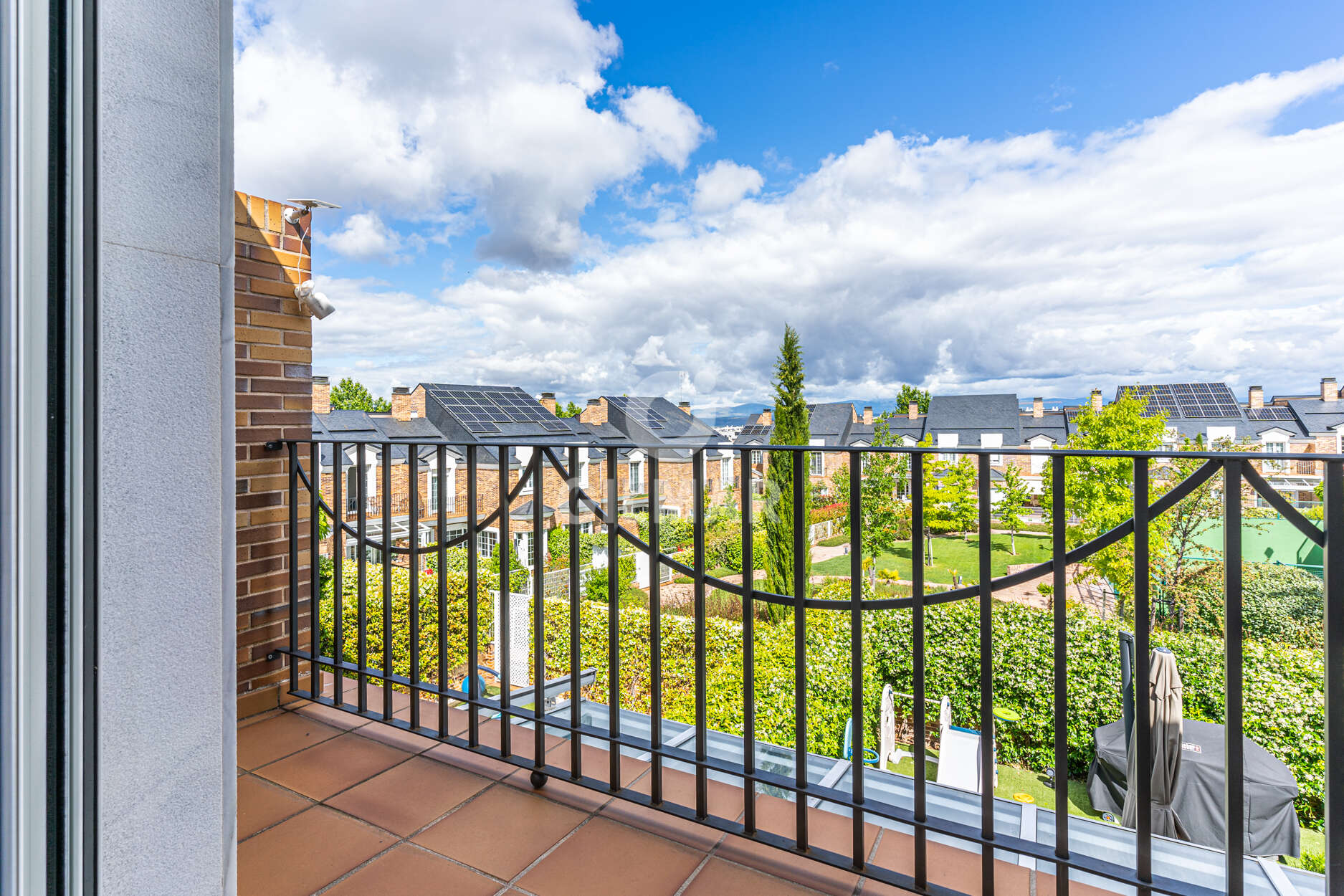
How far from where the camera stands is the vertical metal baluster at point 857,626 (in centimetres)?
121

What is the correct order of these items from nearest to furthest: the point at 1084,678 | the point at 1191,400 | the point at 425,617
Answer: the point at 1084,678
the point at 425,617
the point at 1191,400

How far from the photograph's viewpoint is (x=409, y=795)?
5.24 feet

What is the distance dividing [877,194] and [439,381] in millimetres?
36574

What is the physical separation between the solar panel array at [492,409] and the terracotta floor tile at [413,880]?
10.2 metres

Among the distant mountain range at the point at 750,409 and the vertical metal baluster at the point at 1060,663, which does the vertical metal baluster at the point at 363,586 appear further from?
the distant mountain range at the point at 750,409

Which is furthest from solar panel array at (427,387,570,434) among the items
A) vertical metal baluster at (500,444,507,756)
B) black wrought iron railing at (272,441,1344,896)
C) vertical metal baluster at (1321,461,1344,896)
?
vertical metal baluster at (1321,461,1344,896)

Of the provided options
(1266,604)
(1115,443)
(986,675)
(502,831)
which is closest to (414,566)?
(502,831)

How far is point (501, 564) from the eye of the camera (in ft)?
5.32

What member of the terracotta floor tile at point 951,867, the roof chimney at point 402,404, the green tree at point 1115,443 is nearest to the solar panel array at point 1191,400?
the green tree at point 1115,443

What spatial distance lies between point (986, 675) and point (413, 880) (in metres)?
1.18

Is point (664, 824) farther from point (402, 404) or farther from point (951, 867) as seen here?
point (402, 404)

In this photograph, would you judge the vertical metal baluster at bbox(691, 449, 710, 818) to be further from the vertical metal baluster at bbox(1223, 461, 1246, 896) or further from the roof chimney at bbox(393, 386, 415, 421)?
the roof chimney at bbox(393, 386, 415, 421)

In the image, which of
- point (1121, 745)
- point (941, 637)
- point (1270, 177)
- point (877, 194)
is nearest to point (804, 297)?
point (877, 194)

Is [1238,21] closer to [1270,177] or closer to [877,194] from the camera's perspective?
[1270,177]
